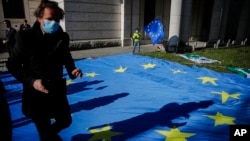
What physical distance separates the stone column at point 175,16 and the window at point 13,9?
368 inches

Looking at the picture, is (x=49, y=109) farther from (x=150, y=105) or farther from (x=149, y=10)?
(x=149, y=10)

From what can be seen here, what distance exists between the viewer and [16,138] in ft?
11.5

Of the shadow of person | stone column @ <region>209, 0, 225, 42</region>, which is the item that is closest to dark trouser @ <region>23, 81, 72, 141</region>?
the shadow of person

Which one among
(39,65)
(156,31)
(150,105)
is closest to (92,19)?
(156,31)

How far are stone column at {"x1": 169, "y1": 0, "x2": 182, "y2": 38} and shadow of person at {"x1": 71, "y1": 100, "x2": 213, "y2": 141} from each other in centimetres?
889

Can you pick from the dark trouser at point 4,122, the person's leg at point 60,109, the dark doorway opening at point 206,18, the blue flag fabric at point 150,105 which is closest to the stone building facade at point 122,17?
the dark doorway opening at point 206,18

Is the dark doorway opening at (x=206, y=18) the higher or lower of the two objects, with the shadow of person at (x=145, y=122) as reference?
higher

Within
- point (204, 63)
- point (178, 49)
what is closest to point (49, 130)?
point (204, 63)

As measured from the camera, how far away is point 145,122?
4.07 metres

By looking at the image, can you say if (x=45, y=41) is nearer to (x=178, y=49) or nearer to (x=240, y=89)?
(x=240, y=89)

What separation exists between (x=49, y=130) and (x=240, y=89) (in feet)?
17.7

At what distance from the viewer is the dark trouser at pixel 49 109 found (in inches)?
92.8

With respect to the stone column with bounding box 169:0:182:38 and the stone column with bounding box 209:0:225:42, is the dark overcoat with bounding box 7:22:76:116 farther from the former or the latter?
the stone column with bounding box 209:0:225:42

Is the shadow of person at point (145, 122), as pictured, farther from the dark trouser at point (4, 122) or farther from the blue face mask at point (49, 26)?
the blue face mask at point (49, 26)
